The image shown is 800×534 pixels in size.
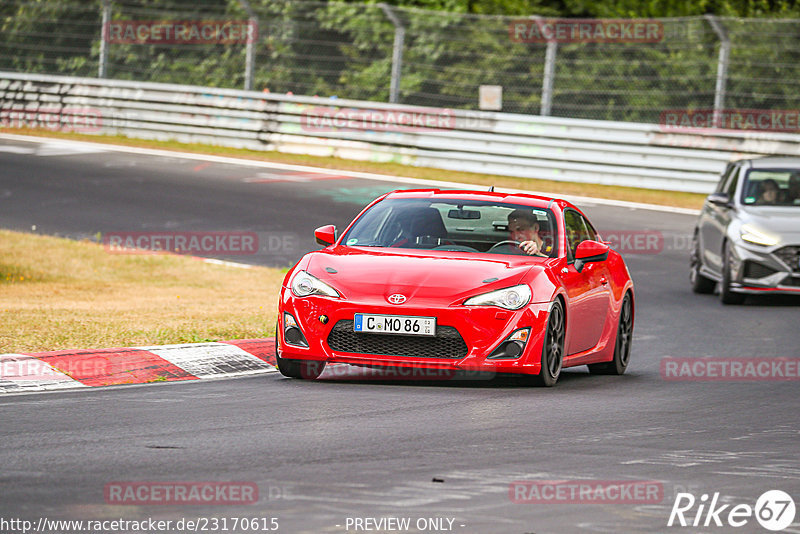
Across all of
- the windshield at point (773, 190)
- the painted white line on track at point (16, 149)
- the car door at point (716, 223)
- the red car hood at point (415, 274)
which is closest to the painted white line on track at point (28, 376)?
the red car hood at point (415, 274)

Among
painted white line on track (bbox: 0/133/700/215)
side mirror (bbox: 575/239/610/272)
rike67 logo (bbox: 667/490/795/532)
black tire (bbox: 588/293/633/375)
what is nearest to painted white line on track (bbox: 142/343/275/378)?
side mirror (bbox: 575/239/610/272)

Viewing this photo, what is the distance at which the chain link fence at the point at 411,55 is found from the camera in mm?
25109

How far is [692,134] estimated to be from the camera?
25141 millimetres

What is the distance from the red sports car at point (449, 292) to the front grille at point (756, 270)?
5358 mm

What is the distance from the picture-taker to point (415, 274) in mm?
9500

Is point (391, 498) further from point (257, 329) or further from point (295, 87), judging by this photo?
point (295, 87)

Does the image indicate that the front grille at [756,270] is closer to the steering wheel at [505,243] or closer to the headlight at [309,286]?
the steering wheel at [505,243]

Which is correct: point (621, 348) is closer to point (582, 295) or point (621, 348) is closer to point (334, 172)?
point (582, 295)

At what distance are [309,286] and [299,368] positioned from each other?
63 centimetres

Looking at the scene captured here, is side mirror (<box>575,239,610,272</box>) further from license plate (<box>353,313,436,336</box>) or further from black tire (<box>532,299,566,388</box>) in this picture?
license plate (<box>353,313,436,336</box>)

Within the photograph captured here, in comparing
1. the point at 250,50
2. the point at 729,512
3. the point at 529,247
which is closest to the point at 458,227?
the point at 529,247

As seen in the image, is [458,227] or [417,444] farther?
[458,227]

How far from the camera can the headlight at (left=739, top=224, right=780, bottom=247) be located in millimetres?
15727

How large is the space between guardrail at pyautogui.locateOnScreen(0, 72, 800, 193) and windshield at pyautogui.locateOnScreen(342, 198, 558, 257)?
49.1ft
